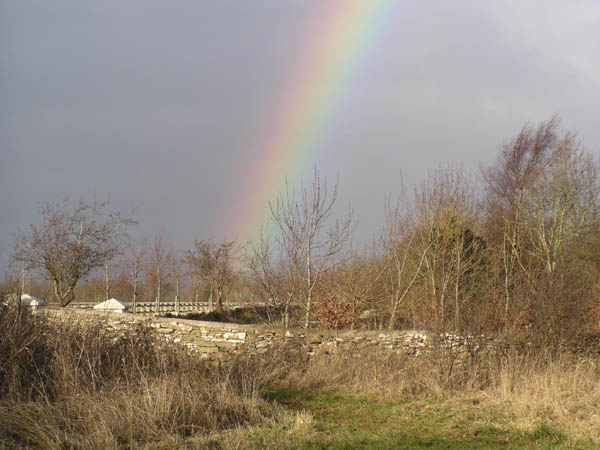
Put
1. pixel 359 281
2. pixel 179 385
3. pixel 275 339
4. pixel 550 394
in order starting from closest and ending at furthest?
pixel 179 385 < pixel 550 394 < pixel 275 339 < pixel 359 281

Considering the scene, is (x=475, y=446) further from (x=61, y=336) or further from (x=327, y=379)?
(x=61, y=336)

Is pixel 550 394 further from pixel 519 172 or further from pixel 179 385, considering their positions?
pixel 519 172

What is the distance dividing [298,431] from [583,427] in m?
3.46

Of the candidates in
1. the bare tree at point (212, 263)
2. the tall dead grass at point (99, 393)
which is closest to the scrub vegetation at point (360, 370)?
the tall dead grass at point (99, 393)

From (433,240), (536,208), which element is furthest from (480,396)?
(536,208)

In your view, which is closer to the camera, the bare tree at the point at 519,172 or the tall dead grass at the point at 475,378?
the tall dead grass at the point at 475,378

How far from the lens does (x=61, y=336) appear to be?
746 centimetres

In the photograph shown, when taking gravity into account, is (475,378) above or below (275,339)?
below

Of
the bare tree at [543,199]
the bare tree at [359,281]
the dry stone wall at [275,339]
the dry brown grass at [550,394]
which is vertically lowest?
the dry brown grass at [550,394]

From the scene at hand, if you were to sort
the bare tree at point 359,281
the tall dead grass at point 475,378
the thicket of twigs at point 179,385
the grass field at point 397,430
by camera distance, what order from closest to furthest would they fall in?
the grass field at point 397,430, the thicket of twigs at point 179,385, the tall dead grass at point 475,378, the bare tree at point 359,281

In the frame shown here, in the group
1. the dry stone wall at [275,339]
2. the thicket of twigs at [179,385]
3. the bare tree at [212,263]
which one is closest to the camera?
the thicket of twigs at [179,385]

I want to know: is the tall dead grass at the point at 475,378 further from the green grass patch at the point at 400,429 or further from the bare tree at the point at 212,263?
the bare tree at the point at 212,263

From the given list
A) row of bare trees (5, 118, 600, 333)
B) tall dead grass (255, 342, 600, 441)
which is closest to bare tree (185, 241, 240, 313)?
row of bare trees (5, 118, 600, 333)

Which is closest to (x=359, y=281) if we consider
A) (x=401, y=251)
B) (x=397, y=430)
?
(x=401, y=251)
